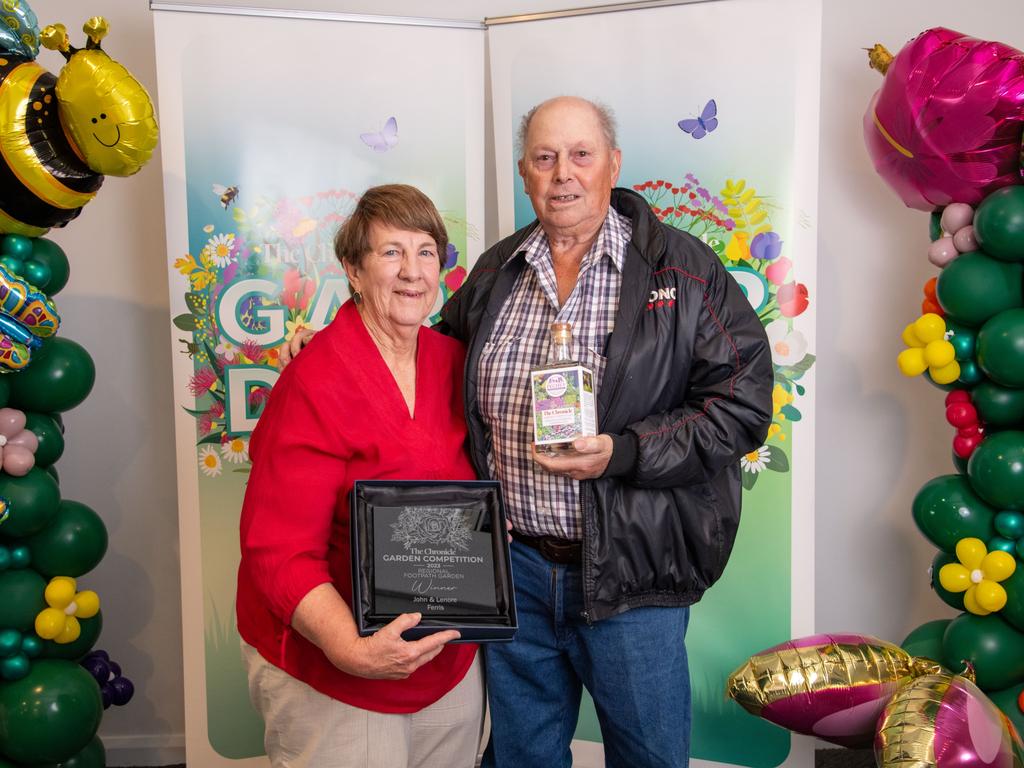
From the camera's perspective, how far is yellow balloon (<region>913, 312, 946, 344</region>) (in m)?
2.16

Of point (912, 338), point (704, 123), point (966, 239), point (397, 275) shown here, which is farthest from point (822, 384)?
point (397, 275)

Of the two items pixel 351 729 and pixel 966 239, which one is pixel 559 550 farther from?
pixel 966 239

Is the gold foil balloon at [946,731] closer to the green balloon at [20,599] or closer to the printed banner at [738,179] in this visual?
the printed banner at [738,179]

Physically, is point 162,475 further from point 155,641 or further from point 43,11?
point 43,11

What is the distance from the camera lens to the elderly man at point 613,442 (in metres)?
1.61

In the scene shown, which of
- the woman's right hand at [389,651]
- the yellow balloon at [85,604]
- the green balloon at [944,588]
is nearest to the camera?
the woman's right hand at [389,651]

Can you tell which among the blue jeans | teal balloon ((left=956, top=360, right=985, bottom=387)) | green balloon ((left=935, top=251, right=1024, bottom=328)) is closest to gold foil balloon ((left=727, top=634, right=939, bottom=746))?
the blue jeans

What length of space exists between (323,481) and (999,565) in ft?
5.22

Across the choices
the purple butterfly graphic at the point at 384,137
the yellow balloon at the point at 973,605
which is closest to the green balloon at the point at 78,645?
the purple butterfly graphic at the point at 384,137

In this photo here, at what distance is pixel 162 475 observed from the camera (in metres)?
3.01

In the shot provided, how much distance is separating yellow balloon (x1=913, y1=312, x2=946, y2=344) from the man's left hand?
107cm

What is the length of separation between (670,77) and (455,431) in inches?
56.6

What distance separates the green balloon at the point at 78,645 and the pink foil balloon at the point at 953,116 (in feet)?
7.77

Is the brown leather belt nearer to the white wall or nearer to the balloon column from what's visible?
the balloon column
